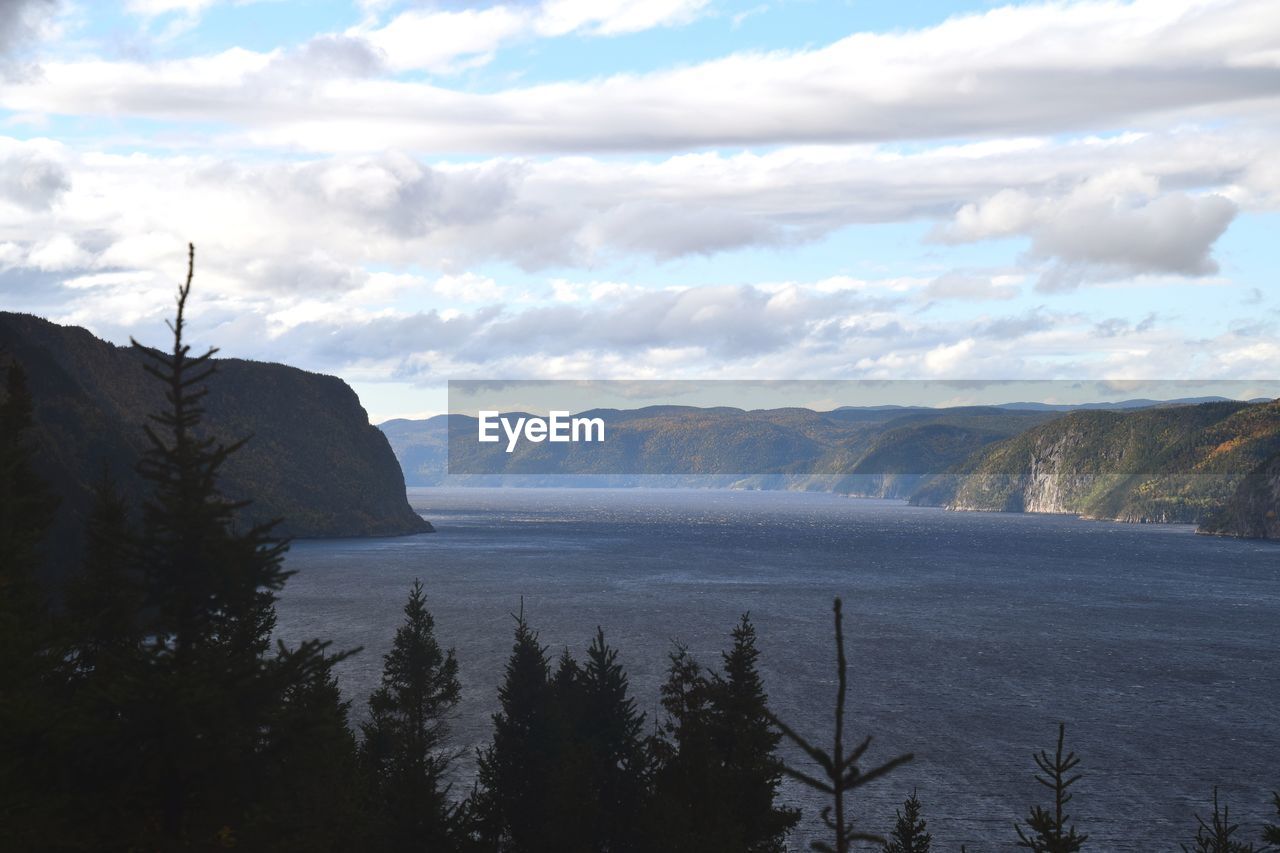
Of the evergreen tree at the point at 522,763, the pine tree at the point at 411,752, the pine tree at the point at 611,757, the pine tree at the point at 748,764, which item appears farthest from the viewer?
the evergreen tree at the point at 522,763

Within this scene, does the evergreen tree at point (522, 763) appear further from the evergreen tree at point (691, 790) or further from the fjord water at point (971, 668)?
the fjord water at point (971, 668)

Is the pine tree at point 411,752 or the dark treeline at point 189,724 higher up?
the dark treeline at point 189,724

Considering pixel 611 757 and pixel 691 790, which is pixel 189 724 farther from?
pixel 611 757

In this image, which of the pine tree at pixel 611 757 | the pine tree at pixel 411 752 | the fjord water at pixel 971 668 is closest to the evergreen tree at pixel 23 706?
the pine tree at pixel 411 752

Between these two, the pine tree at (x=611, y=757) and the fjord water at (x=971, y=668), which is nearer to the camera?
the pine tree at (x=611, y=757)

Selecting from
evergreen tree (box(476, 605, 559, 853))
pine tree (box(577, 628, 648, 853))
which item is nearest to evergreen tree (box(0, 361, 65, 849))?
evergreen tree (box(476, 605, 559, 853))

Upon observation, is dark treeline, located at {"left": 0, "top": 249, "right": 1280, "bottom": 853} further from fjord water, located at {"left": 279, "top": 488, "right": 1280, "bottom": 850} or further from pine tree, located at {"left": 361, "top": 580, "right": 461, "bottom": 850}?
fjord water, located at {"left": 279, "top": 488, "right": 1280, "bottom": 850}

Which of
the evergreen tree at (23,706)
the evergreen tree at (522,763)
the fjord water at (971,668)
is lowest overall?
the fjord water at (971,668)

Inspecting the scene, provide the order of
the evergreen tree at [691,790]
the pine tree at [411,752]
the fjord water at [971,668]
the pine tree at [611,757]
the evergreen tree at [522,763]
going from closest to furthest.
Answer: the pine tree at [411,752] < the evergreen tree at [691,790] < the pine tree at [611,757] < the evergreen tree at [522,763] < the fjord water at [971,668]
